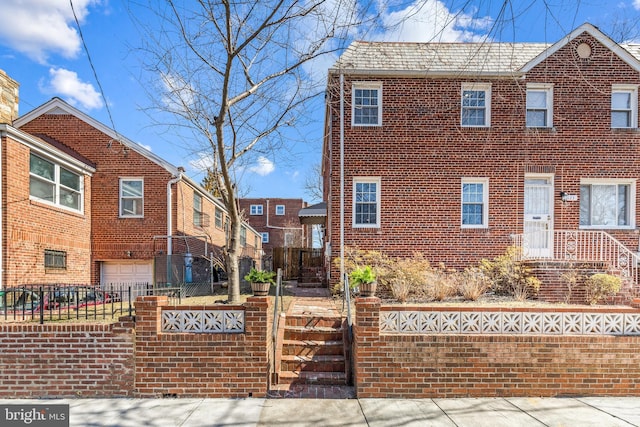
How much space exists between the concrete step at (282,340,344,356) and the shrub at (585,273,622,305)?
707 centimetres

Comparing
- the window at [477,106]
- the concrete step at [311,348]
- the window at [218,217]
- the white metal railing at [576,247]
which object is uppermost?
the window at [477,106]

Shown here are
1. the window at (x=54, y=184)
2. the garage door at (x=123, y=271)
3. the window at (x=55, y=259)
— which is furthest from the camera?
the garage door at (x=123, y=271)

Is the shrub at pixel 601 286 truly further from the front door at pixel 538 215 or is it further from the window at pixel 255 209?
the window at pixel 255 209

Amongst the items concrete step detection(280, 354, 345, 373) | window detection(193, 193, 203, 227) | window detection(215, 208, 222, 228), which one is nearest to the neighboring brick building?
window detection(215, 208, 222, 228)

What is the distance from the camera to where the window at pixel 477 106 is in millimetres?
11469

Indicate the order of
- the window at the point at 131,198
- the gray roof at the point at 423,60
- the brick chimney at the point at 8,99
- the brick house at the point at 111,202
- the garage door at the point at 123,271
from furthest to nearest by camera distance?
1. the garage door at the point at 123,271
2. the window at the point at 131,198
3. the brick house at the point at 111,202
4. the brick chimney at the point at 8,99
5. the gray roof at the point at 423,60

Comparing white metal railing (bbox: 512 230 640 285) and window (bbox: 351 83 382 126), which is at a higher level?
window (bbox: 351 83 382 126)

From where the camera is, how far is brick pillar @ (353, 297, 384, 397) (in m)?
5.25

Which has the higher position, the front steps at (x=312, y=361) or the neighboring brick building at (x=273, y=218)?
the neighboring brick building at (x=273, y=218)

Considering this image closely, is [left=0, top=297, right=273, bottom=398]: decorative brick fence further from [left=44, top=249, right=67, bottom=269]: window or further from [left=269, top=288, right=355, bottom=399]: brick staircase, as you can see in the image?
[left=44, top=249, right=67, bottom=269]: window

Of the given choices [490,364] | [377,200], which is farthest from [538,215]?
[490,364]

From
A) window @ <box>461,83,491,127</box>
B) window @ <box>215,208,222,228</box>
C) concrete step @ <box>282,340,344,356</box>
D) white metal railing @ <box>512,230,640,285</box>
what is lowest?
concrete step @ <box>282,340,344,356</box>

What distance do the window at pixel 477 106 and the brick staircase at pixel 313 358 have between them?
26.0 ft

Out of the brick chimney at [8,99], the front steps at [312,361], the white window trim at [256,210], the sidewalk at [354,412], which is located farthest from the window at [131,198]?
the white window trim at [256,210]
